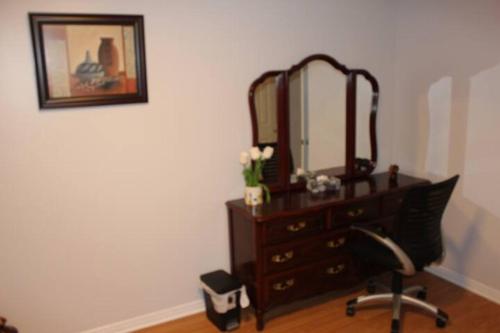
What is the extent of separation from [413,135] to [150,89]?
81.5 inches

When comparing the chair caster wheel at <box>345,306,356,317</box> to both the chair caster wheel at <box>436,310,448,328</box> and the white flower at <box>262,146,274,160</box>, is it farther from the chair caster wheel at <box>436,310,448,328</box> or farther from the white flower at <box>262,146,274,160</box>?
the white flower at <box>262,146,274,160</box>

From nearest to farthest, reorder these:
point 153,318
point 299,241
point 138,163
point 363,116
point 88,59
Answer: point 88,59
point 138,163
point 299,241
point 153,318
point 363,116

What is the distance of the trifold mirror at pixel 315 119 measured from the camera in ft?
9.89

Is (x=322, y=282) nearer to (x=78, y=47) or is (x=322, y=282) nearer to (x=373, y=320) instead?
(x=373, y=320)

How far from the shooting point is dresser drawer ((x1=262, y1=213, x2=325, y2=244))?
8.86ft

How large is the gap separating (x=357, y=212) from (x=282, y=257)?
63 centimetres

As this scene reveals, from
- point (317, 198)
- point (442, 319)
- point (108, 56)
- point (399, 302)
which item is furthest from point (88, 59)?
point (442, 319)

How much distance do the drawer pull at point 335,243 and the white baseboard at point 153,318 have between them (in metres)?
0.95

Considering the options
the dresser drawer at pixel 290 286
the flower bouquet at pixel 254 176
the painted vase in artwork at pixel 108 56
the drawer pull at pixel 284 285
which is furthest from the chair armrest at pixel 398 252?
the painted vase in artwork at pixel 108 56

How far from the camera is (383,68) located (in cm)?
352

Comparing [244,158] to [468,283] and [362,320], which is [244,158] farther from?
[468,283]

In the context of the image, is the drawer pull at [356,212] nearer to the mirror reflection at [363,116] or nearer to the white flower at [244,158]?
the mirror reflection at [363,116]

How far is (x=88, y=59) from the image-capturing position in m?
2.48

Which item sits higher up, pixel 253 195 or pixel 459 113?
pixel 459 113
